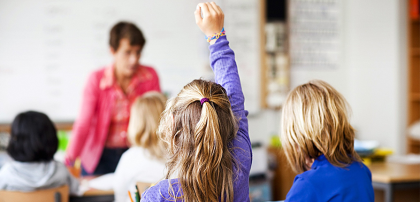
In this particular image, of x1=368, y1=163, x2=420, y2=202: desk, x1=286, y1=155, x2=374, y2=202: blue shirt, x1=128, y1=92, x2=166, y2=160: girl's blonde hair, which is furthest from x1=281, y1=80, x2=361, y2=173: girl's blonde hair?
x1=368, y1=163, x2=420, y2=202: desk

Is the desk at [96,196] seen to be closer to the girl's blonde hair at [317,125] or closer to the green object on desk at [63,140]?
the girl's blonde hair at [317,125]

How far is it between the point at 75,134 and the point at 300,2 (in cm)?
303

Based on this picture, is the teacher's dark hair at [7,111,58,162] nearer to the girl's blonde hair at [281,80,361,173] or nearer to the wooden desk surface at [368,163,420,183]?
the girl's blonde hair at [281,80,361,173]

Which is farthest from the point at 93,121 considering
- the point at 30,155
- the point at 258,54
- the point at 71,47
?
the point at 258,54

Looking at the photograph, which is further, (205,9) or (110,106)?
(110,106)

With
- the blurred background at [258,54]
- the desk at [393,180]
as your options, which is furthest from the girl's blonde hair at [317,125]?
the blurred background at [258,54]

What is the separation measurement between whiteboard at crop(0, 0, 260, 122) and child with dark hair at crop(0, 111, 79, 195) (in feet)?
5.70

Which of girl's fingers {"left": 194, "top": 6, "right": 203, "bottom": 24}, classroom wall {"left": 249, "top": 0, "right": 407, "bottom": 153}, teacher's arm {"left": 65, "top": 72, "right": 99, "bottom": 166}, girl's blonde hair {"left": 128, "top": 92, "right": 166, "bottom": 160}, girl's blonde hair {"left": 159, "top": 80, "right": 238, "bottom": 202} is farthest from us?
classroom wall {"left": 249, "top": 0, "right": 407, "bottom": 153}

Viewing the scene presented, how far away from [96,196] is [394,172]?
1768mm

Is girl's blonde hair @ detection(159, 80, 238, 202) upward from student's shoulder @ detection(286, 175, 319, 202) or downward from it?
upward

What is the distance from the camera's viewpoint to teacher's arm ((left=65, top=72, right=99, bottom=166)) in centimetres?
250

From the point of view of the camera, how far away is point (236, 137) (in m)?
1.04

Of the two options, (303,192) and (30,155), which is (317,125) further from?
(30,155)

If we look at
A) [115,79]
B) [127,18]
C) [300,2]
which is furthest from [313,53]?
[115,79]
